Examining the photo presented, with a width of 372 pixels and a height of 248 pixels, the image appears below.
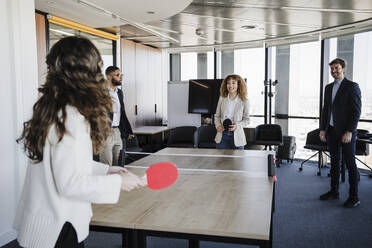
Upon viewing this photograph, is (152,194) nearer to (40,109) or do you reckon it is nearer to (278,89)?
(40,109)

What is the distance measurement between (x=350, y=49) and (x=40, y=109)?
7.06m

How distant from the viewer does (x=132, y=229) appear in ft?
5.42

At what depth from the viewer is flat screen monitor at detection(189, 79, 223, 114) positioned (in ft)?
24.0

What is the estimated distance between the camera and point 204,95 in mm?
7375

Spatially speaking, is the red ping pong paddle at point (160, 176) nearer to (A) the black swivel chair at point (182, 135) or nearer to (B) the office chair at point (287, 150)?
(A) the black swivel chair at point (182, 135)

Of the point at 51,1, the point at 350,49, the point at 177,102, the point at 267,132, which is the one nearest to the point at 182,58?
the point at 177,102

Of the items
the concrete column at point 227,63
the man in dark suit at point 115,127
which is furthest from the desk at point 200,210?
the concrete column at point 227,63

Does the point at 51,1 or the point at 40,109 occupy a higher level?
the point at 51,1

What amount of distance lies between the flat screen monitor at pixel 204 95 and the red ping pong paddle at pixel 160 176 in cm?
556

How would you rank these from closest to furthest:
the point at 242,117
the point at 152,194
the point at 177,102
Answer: the point at 152,194
the point at 242,117
the point at 177,102

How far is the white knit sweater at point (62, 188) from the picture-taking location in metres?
1.27

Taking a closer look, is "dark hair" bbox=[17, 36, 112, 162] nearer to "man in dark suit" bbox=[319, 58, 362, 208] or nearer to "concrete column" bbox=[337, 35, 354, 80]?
"man in dark suit" bbox=[319, 58, 362, 208]

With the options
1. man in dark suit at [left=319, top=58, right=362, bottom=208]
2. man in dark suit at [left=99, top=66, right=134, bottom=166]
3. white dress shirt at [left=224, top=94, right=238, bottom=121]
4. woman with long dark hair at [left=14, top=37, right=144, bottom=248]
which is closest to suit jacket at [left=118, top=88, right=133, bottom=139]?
man in dark suit at [left=99, top=66, right=134, bottom=166]

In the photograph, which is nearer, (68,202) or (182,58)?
(68,202)
